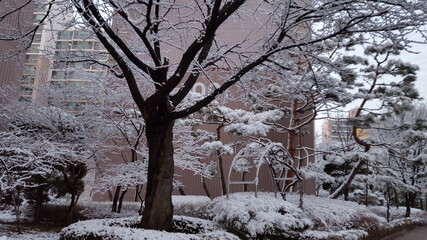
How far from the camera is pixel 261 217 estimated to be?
4797 millimetres

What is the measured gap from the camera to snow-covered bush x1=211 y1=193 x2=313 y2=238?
15.3ft

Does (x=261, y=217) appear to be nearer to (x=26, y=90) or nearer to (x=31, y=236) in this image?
(x=31, y=236)

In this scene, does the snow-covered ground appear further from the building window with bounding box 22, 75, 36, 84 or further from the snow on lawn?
the building window with bounding box 22, 75, 36, 84

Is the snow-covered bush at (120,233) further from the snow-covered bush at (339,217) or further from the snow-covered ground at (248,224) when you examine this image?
the snow-covered bush at (339,217)

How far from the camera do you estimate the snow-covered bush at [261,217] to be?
4.68 m

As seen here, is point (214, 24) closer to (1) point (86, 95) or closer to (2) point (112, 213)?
(1) point (86, 95)

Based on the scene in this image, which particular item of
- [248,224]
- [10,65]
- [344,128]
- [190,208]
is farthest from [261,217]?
[344,128]

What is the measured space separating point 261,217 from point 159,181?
5.91 ft

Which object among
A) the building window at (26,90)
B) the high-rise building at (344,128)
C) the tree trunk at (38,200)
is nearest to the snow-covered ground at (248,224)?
the tree trunk at (38,200)

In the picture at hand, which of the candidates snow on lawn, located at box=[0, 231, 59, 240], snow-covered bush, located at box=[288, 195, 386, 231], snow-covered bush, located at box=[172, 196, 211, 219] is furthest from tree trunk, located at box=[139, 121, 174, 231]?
snow-covered bush, located at box=[172, 196, 211, 219]

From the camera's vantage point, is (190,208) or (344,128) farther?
(344,128)

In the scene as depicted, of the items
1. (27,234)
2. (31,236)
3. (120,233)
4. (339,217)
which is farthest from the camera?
(339,217)

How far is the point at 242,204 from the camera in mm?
5223

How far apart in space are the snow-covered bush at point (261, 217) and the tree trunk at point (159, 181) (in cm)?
101
